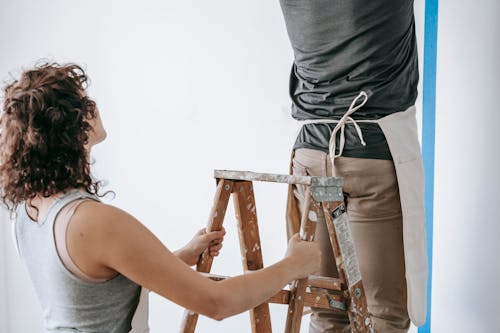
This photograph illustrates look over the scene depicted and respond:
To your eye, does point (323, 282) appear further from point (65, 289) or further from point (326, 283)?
point (65, 289)

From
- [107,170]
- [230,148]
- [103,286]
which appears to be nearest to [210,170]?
[230,148]

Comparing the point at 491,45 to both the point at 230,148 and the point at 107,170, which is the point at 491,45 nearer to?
the point at 230,148

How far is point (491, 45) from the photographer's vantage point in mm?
1768

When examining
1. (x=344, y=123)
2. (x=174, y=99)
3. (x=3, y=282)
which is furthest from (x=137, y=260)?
(x=3, y=282)

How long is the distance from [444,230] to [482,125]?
0.37 meters

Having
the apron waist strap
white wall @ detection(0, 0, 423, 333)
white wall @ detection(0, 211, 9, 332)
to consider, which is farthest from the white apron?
white wall @ detection(0, 211, 9, 332)

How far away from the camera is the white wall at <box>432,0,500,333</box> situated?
1787mm

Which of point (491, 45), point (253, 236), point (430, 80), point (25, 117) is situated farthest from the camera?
point (430, 80)

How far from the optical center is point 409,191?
4.97 ft

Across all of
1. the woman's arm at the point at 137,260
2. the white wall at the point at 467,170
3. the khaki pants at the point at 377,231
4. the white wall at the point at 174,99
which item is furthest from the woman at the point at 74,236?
the white wall at the point at 174,99

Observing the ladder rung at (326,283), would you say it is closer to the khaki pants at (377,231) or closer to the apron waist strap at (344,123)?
the khaki pants at (377,231)

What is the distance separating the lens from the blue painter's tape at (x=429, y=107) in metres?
1.92

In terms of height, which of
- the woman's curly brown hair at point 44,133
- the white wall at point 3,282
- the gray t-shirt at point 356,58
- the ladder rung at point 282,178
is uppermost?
the gray t-shirt at point 356,58

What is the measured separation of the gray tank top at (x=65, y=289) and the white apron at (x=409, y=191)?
2.11ft
